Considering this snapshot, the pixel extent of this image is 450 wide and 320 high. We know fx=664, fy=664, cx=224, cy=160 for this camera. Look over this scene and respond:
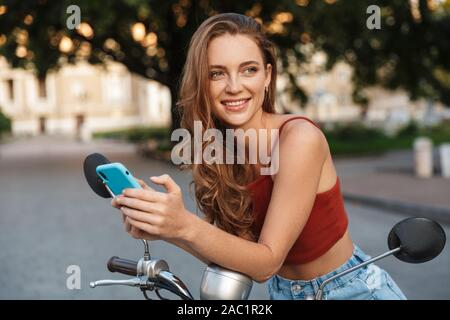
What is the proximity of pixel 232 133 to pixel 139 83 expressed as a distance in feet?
292

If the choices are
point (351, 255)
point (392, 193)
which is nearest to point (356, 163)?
point (392, 193)

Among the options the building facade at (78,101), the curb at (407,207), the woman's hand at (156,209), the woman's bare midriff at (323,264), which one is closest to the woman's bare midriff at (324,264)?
the woman's bare midriff at (323,264)

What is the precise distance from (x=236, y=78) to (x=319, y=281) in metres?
0.63

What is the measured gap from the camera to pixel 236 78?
1758 millimetres

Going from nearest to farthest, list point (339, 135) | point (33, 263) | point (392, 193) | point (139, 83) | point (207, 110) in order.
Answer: point (207, 110)
point (33, 263)
point (392, 193)
point (339, 135)
point (139, 83)

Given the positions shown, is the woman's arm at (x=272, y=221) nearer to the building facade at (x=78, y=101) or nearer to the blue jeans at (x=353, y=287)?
the blue jeans at (x=353, y=287)

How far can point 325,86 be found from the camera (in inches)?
3285

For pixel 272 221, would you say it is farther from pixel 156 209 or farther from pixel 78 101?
pixel 78 101

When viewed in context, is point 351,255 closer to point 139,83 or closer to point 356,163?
point 356,163

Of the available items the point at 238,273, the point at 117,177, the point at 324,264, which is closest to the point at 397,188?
the point at 324,264

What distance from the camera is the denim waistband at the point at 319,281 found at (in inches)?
73.7

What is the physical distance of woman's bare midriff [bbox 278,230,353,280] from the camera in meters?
1.91

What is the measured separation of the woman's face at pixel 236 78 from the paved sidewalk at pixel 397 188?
8499 mm

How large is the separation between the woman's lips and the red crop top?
12 cm
